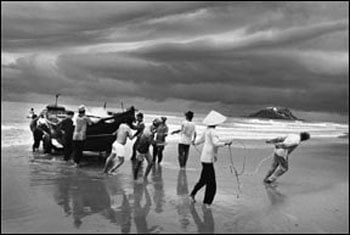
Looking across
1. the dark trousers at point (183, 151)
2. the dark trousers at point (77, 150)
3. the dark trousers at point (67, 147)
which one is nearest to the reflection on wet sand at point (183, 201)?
the dark trousers at point (183, 151)

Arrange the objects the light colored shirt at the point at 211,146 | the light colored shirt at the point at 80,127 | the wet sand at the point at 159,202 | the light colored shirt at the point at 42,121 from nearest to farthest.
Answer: the wet sand at the point at 159,202, the light colored shirt at the point at 211,146, the light colored shirt at the point at 80,127, the light colored shirt at the point at 42,121

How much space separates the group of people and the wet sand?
35 cm

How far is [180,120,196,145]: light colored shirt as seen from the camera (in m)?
12.5

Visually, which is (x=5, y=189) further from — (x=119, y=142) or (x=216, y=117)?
(x=216, y=117)

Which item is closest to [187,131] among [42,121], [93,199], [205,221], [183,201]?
[183,201]

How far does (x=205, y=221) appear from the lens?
7090 millimetres

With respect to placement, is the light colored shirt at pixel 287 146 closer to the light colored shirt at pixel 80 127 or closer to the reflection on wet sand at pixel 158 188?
the reflection on wet sand at pixel 158 188

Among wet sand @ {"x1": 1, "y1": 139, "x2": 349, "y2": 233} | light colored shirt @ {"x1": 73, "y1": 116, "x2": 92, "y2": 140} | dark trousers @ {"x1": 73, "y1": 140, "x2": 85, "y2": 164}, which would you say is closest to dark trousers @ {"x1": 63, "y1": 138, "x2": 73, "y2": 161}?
wet sand @ {"x1": 1, "y1": 139, "x2": 349, "y2": 233}

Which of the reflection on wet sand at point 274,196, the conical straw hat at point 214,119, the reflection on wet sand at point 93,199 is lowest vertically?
the reflection on wet sand at point 93,199

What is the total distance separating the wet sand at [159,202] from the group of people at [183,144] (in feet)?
1.15

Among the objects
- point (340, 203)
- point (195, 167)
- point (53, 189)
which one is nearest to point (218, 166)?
point (195, 167)

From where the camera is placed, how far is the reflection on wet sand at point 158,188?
26.1ft

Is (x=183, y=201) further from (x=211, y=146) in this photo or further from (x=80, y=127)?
(x=80, y=127)

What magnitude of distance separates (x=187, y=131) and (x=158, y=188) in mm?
3131
